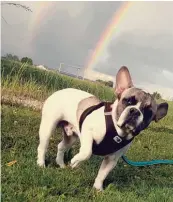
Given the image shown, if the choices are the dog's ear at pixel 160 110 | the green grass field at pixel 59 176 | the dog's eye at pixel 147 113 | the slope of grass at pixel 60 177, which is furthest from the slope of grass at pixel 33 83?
the dog's eye at pixel 147 113

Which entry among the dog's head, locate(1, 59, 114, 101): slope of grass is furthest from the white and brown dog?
locate(1, 59, 114, 101): slope of grass

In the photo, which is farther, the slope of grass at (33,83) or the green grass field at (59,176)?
the slope of grass at (33,83)

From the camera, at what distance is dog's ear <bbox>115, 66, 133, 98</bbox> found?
184 inches

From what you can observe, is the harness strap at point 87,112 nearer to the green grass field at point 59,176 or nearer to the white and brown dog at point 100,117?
the white and brown dog at point 100,117

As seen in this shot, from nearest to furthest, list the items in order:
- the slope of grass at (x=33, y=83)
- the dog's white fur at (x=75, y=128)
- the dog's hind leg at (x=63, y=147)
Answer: the dog's white fur at (x=75, y=128), the dog's hind leg at (x=63, y=147), the slope of grass at (x=33, y=83)

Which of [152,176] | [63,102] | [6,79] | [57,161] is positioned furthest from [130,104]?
[6,79]

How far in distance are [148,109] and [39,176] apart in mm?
1492

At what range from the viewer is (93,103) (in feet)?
16.1

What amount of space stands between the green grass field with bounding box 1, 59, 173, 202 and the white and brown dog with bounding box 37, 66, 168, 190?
258 mm

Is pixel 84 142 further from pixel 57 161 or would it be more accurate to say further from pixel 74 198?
pixel 57 161

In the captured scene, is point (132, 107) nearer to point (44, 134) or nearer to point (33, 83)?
point (44, 134)

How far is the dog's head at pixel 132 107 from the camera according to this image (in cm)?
423

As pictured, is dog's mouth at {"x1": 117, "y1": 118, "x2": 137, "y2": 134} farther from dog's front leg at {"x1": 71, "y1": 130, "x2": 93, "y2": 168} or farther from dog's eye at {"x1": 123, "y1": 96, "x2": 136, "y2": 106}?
dog's front leg at {"x1": 71, "y1": 130, "x2": 93, "y2": 168}

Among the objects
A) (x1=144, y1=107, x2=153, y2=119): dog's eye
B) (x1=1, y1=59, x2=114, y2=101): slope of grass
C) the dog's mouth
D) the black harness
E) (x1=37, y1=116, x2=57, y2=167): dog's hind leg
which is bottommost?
(x1=1, y1=59, x2=114, y2=101): slope of grass
